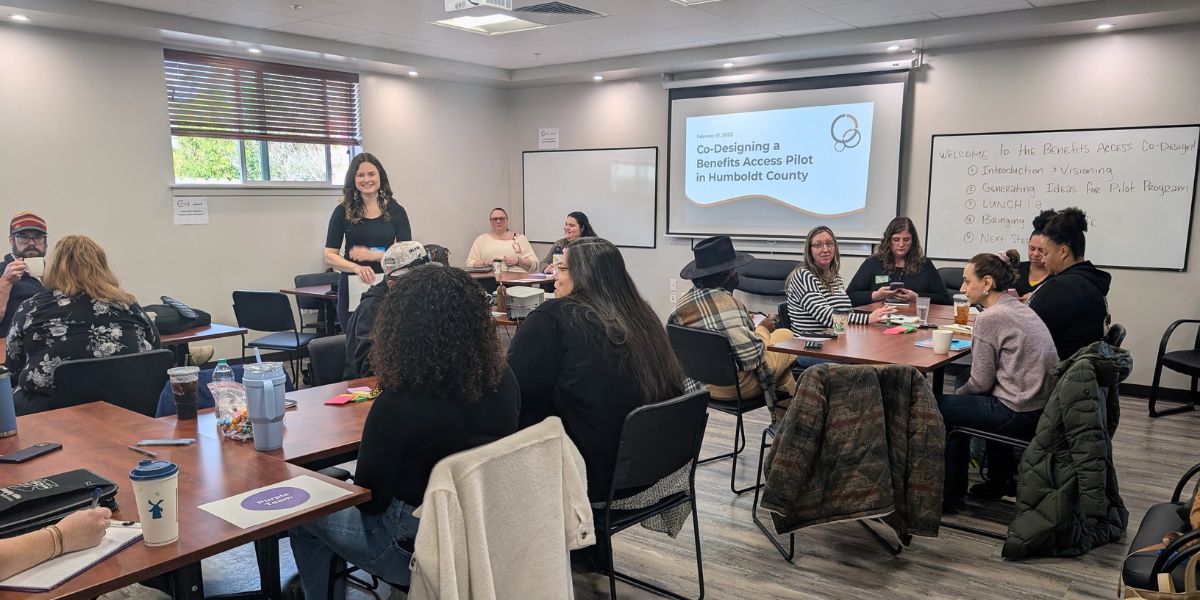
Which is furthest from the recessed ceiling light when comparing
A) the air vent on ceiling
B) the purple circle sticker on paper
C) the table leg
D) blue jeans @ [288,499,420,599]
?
the table leg

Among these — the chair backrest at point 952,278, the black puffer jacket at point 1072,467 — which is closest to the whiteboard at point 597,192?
the chair backrest at point 952,278

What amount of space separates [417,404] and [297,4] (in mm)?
4293

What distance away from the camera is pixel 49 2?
16.2 feet

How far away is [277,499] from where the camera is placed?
69.6 inches

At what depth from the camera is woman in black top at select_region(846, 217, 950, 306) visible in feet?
16.8

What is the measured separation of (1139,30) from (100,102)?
24.7 feet

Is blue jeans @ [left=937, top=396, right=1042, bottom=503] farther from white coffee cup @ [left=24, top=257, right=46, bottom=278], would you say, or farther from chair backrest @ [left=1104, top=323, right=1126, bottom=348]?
white coffee cup @ [left=24, top=257, right=46, bottom=278]

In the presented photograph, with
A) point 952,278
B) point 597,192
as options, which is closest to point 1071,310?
point 952,278

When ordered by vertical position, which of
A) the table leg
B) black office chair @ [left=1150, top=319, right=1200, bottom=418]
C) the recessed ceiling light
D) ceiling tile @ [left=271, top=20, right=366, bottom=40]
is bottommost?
black office chair @ [left=1150, top=319, right=1200, bottom=418]

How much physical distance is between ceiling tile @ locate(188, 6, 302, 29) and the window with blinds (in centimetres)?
63

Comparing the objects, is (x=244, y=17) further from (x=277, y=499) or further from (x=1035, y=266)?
(x=1035, y=266)

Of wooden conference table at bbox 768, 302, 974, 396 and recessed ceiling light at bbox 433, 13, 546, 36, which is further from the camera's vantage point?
recessed ceiling light at bbox 433, 13, 546, 36

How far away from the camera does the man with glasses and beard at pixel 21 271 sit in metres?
3.84

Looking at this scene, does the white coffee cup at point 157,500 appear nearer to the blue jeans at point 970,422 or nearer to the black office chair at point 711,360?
the black office chair at point 711,360
